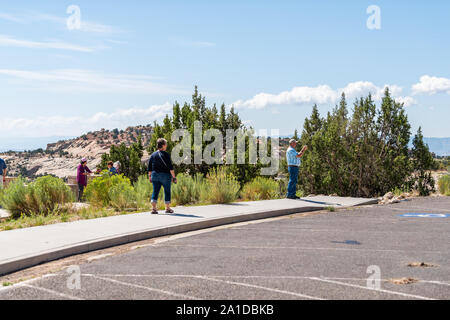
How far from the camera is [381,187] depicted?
64.5 feet

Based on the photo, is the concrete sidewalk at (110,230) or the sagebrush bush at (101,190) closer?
the concrete sidewalk at (110,230)

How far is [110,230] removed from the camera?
1027cm

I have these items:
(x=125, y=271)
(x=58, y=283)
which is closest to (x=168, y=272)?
(x=125, y=271)

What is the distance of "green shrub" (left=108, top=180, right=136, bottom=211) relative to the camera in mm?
14703

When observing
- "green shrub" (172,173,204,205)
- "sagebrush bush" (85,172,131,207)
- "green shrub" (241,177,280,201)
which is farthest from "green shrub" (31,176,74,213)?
"green shrub" (241,177,280,201)

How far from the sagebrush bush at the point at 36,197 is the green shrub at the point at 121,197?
1.25 meters

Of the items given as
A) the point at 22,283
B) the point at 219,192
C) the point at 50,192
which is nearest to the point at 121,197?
the point at 50,192

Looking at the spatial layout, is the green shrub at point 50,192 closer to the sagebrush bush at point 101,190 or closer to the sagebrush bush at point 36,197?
the sagebrush bush at point 36,197

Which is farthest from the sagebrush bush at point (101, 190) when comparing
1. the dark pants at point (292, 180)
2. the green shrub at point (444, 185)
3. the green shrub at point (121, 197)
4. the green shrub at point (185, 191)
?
the green shrub at point (444, 185)

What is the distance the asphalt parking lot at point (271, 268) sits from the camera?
6090mm

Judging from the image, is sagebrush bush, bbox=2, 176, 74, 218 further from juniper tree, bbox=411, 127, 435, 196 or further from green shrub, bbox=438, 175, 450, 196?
green shrub, bbox=438, 175, 450, 196

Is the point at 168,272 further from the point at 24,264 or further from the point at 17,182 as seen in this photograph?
the point at 17,182

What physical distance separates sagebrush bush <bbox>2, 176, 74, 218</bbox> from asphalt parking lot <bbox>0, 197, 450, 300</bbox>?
584 centimetres

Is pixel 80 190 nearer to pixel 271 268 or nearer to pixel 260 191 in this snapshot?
pixel 260 191
